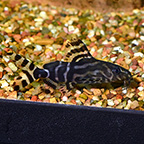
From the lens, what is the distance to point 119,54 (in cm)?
473

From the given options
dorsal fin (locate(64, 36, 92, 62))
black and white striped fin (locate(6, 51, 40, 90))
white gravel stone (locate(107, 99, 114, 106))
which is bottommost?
white gravel stone (locate(107, 99, 114, 106))

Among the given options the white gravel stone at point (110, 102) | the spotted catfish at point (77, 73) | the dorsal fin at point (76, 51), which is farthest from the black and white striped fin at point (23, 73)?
the white gravel stone at point (110, 102)

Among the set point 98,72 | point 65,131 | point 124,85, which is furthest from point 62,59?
point 65,131

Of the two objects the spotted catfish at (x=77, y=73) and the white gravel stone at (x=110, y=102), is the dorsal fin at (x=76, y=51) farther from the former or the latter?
the white gravel stone at (x=110, y=102)

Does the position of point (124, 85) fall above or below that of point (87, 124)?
above

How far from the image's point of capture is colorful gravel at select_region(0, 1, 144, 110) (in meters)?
3.88

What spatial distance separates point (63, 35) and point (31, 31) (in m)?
0.62

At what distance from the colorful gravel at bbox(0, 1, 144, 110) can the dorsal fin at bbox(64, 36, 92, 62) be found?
244 mm

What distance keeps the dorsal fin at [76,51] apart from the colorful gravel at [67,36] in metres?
0.24

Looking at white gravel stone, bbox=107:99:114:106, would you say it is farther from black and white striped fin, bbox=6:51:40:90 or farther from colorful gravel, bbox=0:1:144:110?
black and white striped fin, bbox=6:51:40:90

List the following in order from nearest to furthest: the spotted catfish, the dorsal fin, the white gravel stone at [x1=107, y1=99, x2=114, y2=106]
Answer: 1. the white gravel stone at [x1=107, y1=99, x2=114, y2=106]
2. the spotted catfish
3. the dorsal fin

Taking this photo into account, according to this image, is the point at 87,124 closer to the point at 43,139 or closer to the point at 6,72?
the point at 43,139

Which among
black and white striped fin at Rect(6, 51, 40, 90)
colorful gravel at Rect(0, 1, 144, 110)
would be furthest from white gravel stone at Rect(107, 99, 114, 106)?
black and white striped fin at Rect(6, 51, 40, 90)

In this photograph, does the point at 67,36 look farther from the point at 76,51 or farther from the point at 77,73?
the point at 77,73
